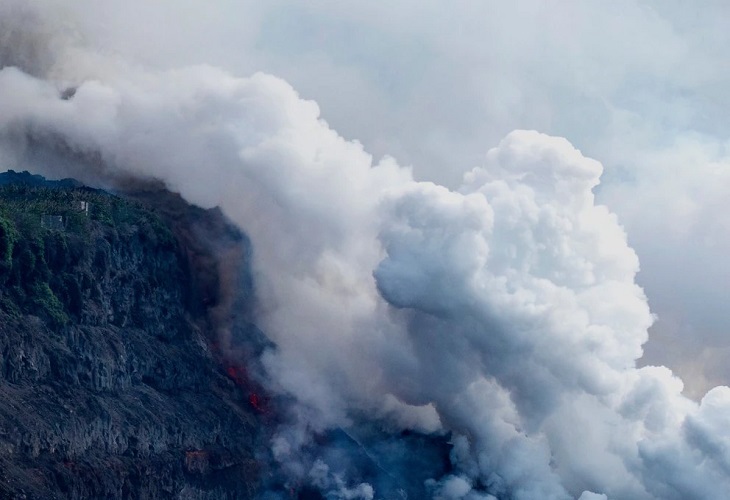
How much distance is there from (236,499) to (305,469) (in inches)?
444

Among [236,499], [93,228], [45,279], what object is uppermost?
[93,228]

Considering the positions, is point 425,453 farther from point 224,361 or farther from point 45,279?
point 45,279

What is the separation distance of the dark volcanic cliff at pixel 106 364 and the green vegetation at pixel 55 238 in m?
0.15

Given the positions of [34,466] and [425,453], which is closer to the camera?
[34,466]

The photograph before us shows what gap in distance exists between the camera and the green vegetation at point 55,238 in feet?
516

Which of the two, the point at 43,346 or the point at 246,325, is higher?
the point at 246,325

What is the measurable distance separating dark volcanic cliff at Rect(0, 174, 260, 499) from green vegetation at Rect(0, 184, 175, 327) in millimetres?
153

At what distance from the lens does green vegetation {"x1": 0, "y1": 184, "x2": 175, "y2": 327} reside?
6196 inches

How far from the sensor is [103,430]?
156375mm

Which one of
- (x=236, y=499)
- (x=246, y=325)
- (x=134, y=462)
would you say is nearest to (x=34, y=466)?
(x=134, y=462)

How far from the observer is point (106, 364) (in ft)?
534

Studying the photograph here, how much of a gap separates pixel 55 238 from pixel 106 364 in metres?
14.1

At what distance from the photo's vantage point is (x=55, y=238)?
164625mm

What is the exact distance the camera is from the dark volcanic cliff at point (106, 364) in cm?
14912
